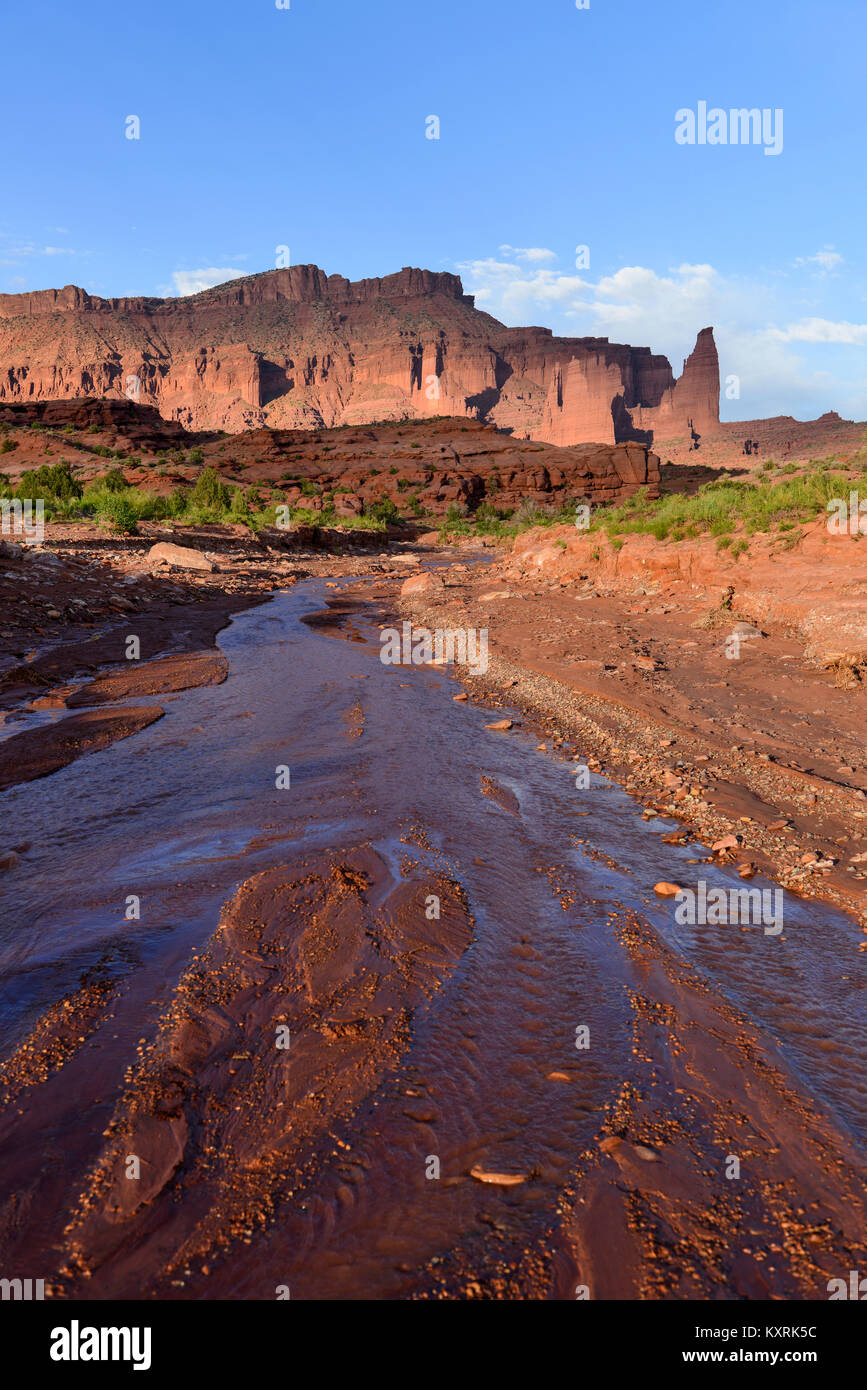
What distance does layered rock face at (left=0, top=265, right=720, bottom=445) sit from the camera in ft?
464

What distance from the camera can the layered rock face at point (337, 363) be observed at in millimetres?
141375

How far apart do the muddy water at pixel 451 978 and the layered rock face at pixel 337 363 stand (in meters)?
143

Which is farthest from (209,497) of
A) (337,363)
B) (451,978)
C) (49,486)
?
(337,363)

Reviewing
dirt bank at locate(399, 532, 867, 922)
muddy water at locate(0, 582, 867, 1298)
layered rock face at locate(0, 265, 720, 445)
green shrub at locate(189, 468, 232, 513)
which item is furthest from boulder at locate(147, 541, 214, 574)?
layered rock face at locate(0, 265, 720, 445)

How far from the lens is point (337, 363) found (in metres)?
144

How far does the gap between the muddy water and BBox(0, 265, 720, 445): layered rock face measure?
5626 inches

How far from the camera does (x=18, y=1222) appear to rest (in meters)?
2.35

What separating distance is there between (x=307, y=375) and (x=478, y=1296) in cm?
16018

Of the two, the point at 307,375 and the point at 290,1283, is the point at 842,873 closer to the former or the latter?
the point at 290,1283

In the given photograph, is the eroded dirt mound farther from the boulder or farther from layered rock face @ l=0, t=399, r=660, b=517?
layered rock face @ l=0, t=399, r=660, b=517

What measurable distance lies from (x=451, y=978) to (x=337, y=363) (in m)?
157

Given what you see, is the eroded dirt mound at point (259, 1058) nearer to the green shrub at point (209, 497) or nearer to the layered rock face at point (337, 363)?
the green shrub at point (209, 497)

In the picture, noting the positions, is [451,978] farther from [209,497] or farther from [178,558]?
[209,497]
